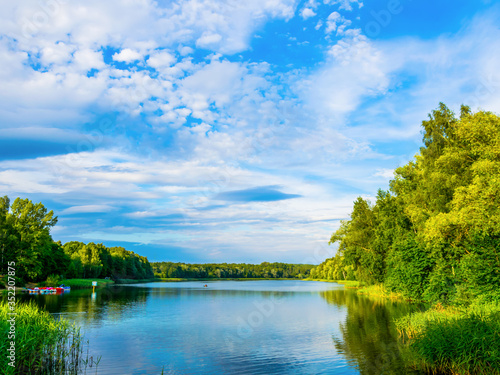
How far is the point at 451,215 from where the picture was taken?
106 ft

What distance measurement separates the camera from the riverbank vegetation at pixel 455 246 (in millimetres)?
18406

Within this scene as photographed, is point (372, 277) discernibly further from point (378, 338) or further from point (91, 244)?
point (91, 244)

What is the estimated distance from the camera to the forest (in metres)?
30.1

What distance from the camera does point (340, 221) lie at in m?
89.3

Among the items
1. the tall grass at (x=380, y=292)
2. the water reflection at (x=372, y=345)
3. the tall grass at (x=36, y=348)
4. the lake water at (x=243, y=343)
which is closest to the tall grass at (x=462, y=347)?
the water reflection at (x=372, y=345)

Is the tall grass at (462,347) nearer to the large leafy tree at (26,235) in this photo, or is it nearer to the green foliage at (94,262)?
the large leafy tree at (26,235)

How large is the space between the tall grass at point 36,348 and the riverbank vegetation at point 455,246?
19350 millimetres

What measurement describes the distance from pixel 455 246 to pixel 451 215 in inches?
283

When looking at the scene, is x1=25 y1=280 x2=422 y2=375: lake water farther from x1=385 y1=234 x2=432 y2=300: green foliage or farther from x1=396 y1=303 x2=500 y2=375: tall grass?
x1=385 y1=234 x2=432 y2=300: green foliage

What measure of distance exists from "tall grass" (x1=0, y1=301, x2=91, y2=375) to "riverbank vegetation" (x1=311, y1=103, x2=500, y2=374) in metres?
19.3

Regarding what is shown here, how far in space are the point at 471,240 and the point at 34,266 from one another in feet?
324

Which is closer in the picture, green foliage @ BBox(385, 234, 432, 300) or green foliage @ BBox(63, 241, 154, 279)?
green foliage @ BBox(385, 234, 432, 300)

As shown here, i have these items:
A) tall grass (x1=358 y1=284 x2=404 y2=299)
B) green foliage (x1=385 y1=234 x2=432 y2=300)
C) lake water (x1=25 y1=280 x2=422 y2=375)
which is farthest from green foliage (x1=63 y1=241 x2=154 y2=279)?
green foliage (x1=385 y1=234 x2=432 y2=300)

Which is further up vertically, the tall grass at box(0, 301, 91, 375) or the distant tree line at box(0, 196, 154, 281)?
the distant tree line at box(0, 196, 154, 281)
